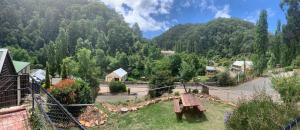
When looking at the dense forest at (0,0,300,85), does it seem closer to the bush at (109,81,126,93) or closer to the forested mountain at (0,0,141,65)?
the forested mountain at (0,0,141,65)

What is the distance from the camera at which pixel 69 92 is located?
1084cm

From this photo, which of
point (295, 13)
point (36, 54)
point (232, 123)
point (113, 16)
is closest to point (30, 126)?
point (232, 123)

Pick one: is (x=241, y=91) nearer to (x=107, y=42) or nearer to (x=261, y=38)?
(x=261, y=38)

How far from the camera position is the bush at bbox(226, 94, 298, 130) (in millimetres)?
5957

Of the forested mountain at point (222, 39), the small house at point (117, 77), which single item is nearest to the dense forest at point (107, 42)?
the forested mountain at point (222, 39)

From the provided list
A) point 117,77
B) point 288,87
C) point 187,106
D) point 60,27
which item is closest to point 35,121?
point 187,106

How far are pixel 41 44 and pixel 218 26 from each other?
7065cm

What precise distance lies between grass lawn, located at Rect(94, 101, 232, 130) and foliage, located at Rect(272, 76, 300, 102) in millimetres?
2069

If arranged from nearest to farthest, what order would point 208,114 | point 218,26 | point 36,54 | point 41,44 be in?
point 208,114, point 36,54, point 41,44, point 218,26

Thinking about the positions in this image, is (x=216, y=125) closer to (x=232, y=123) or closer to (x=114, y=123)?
(x=232, y=123)

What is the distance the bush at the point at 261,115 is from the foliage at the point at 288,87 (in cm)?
291

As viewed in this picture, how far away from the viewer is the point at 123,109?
1129 cm

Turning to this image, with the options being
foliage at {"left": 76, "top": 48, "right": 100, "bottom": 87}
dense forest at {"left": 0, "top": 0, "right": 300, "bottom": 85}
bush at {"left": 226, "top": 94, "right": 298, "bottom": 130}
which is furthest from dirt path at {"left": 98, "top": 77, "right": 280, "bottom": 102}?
foliage at {"left": 76, "top": 48, "right": 100, "bottom": 87}

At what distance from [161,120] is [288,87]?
4621 mm
